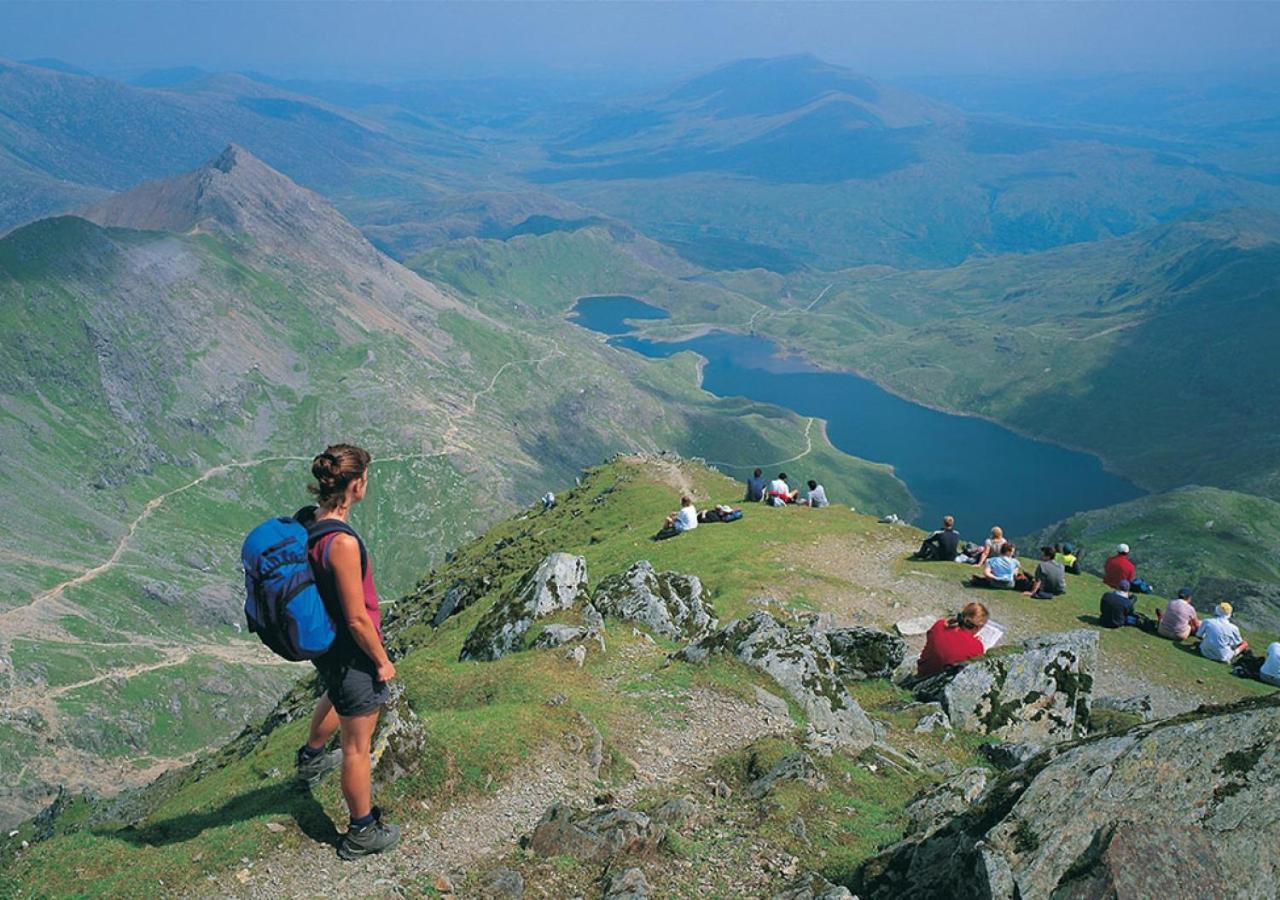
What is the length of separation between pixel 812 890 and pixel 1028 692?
12.3 m

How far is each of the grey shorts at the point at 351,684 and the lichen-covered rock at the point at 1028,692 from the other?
17.3 metres

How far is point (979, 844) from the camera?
38.3ft

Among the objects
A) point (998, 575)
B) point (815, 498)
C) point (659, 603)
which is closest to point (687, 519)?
point (815, 498)

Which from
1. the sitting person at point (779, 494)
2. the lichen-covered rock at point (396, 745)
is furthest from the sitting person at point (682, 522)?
the lichen-covered rock at point (396, 745)

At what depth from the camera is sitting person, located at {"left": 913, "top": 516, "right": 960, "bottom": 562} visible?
141 ft

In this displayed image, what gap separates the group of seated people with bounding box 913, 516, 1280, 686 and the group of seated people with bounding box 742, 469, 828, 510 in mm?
11590

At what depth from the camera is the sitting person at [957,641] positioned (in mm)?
24719

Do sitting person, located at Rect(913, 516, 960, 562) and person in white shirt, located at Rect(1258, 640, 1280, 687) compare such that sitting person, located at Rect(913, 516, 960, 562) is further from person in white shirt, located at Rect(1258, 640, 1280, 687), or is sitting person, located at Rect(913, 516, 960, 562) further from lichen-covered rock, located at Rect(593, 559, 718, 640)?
lichen-covered rock, located at Rect(593, 559, 718, 640)

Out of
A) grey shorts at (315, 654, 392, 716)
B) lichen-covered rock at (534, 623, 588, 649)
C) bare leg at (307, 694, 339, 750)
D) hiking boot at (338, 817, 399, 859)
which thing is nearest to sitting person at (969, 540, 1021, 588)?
lichen-covered rock at (534, 623, 588, 649)

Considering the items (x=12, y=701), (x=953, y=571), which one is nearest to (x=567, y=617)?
(x=953, y=571)

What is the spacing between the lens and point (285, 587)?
39.2ft

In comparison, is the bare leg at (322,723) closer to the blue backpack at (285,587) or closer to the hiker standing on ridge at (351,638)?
the hiker standing on ridge at (351,638)

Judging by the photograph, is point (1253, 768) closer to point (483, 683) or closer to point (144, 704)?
point (483, 683)

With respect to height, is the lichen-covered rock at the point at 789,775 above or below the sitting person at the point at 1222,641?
above
